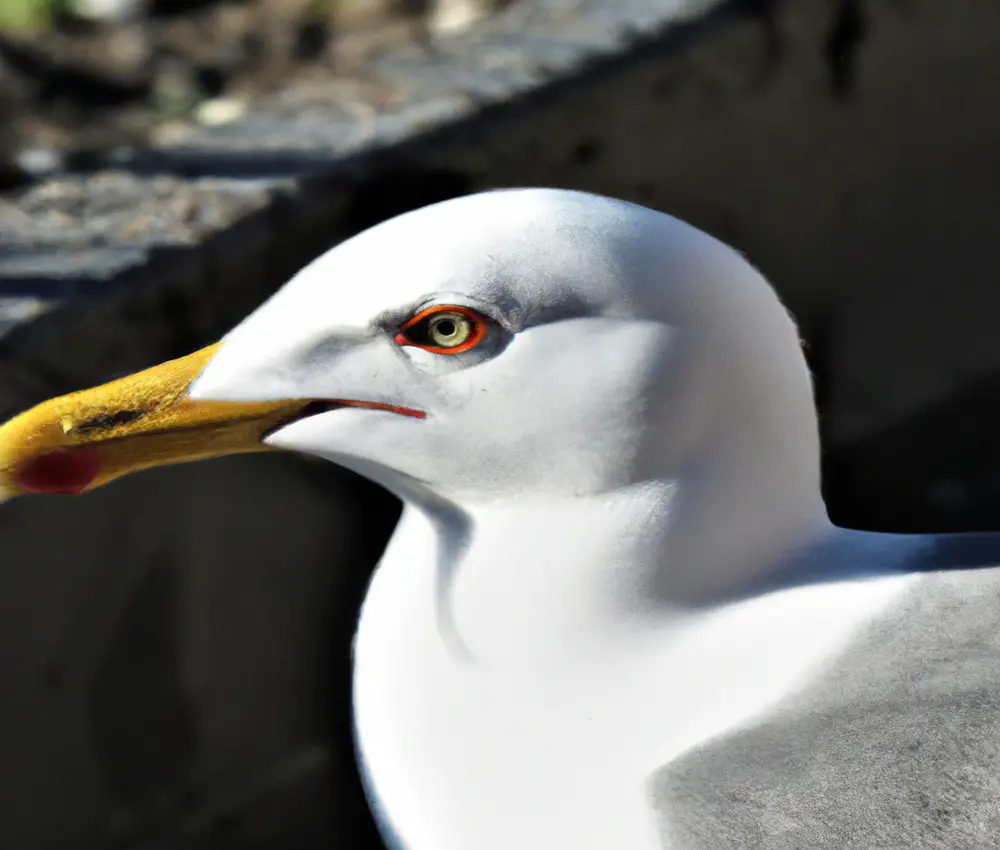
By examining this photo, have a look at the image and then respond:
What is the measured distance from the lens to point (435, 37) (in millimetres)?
3143

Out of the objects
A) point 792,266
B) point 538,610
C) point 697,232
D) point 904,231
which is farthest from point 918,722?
point 904,231

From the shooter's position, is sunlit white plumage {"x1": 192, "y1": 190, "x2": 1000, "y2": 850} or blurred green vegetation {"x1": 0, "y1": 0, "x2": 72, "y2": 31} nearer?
sunlit white plumage {"x1": 192, "y1": 190, "x2": 1000, "y2": 850}

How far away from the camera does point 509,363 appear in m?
1.30

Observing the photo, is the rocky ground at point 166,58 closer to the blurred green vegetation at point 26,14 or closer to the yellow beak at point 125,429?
the blurred green vegetation at point 26,14

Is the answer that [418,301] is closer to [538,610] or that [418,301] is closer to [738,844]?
[538,610]

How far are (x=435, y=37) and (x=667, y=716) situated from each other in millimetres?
2093

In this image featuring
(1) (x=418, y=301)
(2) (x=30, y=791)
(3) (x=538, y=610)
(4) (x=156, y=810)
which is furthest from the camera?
(4) (x=156, y=810)

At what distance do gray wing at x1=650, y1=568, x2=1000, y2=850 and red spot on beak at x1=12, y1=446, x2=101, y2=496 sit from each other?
0.60m

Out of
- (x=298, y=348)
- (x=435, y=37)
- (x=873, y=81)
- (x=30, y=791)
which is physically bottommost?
(x=30, y=791)

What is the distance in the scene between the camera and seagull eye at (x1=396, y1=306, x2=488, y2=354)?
50.3 inches

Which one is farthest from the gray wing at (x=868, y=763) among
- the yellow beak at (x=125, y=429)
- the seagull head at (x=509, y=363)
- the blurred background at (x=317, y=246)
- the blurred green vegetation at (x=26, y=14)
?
the blurred green vegetation at (x=26, y=14)

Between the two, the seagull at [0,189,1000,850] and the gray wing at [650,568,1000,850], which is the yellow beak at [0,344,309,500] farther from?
the gray wing at [650,568,1000,850]

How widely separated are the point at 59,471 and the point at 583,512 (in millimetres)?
495

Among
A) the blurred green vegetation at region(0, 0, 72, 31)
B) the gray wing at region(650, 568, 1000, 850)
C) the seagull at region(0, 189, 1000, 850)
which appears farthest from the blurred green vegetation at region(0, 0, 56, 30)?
the gray wing at region(650, 568, 1000, 850)
